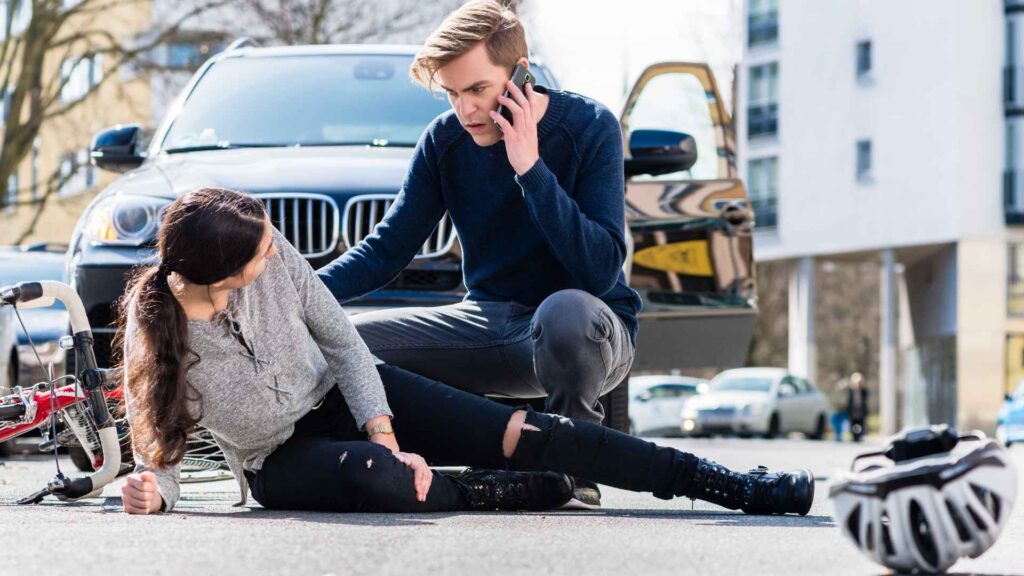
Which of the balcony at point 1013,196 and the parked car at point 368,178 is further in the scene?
the balcony at point 1013,196

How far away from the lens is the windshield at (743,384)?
3672 centimetres

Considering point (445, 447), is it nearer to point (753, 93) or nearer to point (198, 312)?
point (198, 312)

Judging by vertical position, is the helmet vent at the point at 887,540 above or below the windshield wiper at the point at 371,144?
below

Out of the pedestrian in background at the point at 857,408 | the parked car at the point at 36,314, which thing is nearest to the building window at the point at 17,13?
the parked car at the point at 36,314

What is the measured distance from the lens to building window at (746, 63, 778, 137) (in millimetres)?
50281

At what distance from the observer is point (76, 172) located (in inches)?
1144

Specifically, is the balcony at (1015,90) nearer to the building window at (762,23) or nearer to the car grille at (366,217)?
the building window at (762,23)

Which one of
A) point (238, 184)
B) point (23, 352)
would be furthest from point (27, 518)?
point (23, 352)

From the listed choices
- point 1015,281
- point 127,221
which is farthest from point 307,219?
point 1015,281

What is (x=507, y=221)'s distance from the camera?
594 centimetres

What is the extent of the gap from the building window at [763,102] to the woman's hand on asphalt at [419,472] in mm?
45429

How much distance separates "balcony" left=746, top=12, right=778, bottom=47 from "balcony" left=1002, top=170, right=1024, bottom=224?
9.87 meters

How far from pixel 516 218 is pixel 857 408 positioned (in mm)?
36552

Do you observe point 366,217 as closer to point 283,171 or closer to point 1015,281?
point 283,171
